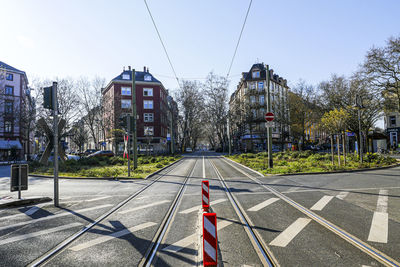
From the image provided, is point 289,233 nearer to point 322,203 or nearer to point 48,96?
point 322,203

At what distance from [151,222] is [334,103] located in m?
31.1

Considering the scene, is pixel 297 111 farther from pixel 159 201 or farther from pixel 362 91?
pixel 159 201

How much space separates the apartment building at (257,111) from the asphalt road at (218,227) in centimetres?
1827

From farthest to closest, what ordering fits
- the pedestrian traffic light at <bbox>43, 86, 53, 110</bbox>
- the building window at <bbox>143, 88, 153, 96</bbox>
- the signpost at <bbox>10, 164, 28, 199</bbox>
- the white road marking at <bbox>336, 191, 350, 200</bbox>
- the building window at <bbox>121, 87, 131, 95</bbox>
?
the building window at <bbox>143, 88, 153, 96</bbox> < the building window at <bbox>121, 87, 131, 95</bbox> < the signpost at <bbox>10, 164, 28, 199</bbox> < the white road marking at <bbox>336, 191, 350, 200</bbox> < the pedestrian traffic light at <bbox>43, 86, 53, 110</bbox>

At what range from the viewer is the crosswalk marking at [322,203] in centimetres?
601

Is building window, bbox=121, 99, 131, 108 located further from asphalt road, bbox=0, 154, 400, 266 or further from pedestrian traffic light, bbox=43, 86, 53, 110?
pedestrian traffic light, bbox=43, 86, 53, 110

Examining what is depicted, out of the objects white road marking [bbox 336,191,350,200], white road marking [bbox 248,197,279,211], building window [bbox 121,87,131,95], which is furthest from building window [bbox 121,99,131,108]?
white road marking [bbox 336,191,350,200]

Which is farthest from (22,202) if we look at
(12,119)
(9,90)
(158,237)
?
(9,90)

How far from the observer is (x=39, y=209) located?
21.3 feet

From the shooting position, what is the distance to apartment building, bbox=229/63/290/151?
133ft

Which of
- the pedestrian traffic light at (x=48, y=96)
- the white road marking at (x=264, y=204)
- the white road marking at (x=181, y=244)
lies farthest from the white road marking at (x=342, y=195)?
the pedestrian traffic light at (x=48, y=96)

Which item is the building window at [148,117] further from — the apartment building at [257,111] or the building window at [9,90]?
the building window at [9,90]

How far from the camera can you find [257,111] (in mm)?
50375

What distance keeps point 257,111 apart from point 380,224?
4688 centimetres
